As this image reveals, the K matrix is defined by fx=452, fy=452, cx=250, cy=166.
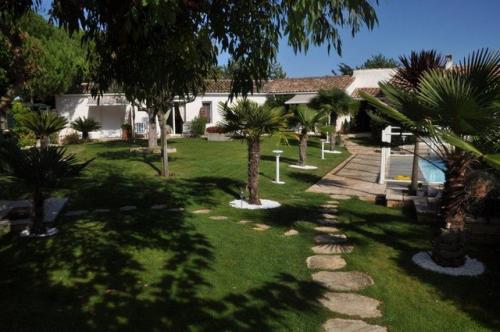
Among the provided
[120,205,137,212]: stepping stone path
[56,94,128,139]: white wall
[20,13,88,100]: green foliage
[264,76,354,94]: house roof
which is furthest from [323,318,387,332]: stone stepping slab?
[264,76,354,94]: house roof

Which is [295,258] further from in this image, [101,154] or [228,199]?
[101,154]

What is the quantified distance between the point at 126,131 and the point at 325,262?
27.7 meters

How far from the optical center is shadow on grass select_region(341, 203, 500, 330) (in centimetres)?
535

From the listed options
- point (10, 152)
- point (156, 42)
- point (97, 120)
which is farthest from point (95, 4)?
point (97, 120)

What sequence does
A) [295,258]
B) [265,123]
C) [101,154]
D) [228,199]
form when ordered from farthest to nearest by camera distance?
1. [101,154]
2. [228,199]
3. [265,123]
4. [295,258]

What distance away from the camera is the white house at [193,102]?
3338cm

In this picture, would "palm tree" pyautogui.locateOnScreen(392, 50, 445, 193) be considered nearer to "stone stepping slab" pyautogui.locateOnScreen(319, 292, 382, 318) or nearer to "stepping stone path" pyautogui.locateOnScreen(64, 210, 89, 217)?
"stone stepping slab" pyautogui.locateOnScreen(319, 292, 382, 318)

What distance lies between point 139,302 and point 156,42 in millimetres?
3036

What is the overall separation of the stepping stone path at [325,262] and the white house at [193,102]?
24408mm

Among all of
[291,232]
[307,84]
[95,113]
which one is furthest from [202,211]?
[307,84]

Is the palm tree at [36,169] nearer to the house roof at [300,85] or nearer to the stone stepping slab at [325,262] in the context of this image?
the stone stepping slab at [325,262]

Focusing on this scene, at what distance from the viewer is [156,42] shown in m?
3.93

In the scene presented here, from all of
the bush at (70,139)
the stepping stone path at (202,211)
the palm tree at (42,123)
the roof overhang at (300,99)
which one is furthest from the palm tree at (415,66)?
the roof overhang at (300,99)

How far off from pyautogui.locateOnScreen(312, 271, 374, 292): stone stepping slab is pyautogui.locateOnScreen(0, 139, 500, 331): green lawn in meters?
0.17
